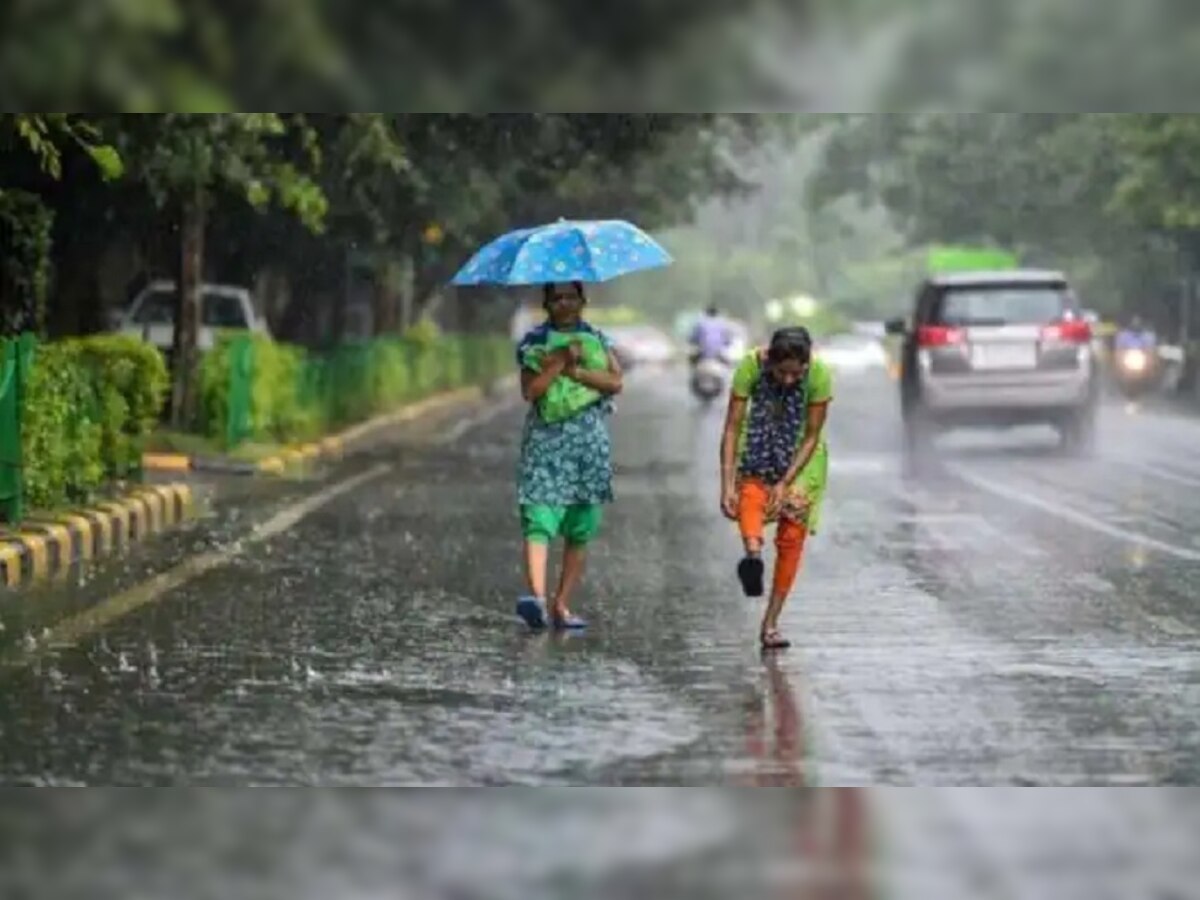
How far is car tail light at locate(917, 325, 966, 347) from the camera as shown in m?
23.9

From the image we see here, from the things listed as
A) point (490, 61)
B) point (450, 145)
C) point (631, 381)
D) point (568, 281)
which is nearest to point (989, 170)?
point (631, 381)

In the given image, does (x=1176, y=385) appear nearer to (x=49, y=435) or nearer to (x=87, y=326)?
(x=87, y=326)

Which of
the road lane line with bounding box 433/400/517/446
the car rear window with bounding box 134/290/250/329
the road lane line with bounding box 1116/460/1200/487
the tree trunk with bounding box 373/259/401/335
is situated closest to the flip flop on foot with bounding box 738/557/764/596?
the road lane line with bounding box 1116/460/1200/487

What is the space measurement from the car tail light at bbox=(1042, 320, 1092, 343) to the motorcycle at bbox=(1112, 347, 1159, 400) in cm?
1636

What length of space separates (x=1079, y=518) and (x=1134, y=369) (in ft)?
76.5

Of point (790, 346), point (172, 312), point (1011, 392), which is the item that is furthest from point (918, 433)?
point (790, 346)

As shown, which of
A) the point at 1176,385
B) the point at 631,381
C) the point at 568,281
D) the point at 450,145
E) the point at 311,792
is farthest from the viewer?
the point at 631,381

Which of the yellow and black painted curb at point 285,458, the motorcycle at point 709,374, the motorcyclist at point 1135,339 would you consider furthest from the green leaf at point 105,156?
the motorcyclist at point 1135,339

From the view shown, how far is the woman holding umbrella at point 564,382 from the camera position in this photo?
10750 millimetres

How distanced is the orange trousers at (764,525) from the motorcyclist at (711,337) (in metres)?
25.5

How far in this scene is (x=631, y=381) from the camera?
58.1 meters

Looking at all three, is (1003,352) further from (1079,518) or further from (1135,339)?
(1135,339)

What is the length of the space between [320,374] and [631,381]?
31.1 m

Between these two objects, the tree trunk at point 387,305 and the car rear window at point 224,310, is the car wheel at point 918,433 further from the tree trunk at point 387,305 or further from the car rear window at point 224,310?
the tree trunk at point 387,305
